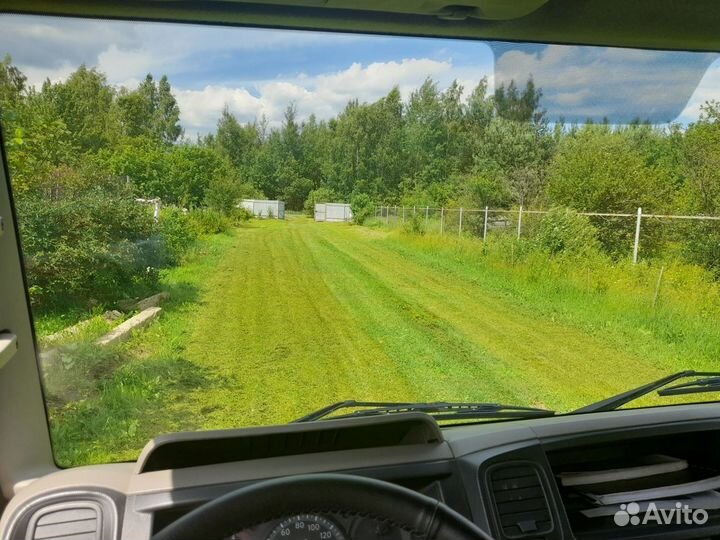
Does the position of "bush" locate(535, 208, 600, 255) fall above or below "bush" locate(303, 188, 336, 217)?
below

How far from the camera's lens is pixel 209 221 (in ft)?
9.35

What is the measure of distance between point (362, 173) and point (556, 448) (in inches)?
59.9

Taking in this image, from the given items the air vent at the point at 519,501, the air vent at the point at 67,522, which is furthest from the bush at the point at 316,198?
the air vent at the point at 67,522

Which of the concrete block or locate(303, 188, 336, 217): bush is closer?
the concrete block

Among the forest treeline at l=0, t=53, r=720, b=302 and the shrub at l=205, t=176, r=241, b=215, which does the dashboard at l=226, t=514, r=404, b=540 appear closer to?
the forest treeline at l=0, t=53, r=720, b=302

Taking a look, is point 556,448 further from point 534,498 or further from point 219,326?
point 219,326

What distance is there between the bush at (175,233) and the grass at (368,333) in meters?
0.06

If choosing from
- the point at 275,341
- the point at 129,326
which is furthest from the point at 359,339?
the point at 129,326

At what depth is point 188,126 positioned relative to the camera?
259 centimetres

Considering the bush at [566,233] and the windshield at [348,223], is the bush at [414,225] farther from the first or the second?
the bush at [566,233]

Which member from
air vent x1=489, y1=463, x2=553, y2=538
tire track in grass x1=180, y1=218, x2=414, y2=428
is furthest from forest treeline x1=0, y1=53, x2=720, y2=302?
air vent x1=489, y1=463, x2=553, y2=538

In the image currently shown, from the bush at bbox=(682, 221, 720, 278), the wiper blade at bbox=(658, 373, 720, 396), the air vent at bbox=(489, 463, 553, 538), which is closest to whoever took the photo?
the air vent at bbox=(489, 463, 553, 538)

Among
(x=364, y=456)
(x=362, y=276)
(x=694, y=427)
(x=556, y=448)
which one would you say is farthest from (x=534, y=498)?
Answer: (x=362, y=276)

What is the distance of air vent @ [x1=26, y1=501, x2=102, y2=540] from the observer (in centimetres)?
182
